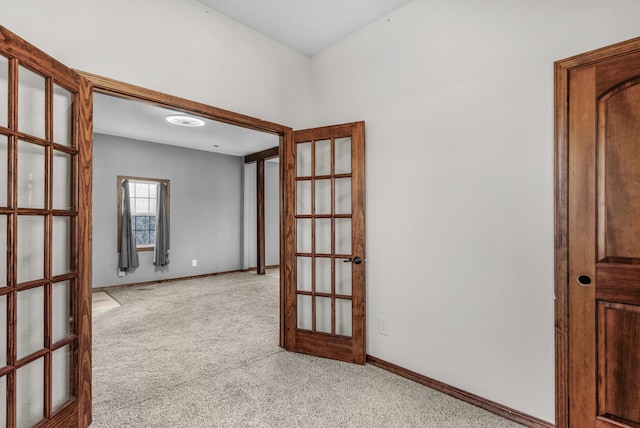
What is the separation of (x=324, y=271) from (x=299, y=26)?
6.96 ft

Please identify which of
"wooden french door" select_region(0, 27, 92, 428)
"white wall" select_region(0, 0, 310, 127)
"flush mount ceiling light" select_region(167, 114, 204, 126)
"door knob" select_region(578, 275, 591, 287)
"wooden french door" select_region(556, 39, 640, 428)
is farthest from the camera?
"flush mount ceiling light" select_region(167, 114, 204, 126)

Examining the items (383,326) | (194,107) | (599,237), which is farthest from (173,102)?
(599,237)

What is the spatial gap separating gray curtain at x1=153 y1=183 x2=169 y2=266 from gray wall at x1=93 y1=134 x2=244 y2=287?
147 millimetres

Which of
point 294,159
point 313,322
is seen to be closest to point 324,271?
point 313,322

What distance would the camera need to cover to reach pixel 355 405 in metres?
2.08

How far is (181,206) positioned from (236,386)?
16.2 feet

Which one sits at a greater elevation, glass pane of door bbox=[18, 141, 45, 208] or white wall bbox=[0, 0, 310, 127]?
white wall bbox=[0, 0, 310, 127]

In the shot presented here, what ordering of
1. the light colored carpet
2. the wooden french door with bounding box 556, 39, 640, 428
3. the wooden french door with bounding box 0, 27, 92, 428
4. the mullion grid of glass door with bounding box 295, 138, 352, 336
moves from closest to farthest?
the wooden french door with bounding box 0, 27, 92, 428 → the wooden french door with bounding box 556, 39, 640, 428 → the light colored carpet → the mullion grid of glass door with bounding box 295, 138, 352, 336

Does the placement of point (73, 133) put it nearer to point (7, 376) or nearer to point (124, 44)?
point (124, 44)

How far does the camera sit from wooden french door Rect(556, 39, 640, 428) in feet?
5.15

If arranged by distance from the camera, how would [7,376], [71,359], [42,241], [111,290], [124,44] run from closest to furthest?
[7,376]
[42,241]
[71,359]
[124,44]
[111,290]

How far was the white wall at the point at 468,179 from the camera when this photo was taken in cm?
182

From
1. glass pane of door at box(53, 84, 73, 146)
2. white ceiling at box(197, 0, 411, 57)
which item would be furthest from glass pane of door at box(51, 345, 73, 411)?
white ceiling at box(197, 0, 411, 57)

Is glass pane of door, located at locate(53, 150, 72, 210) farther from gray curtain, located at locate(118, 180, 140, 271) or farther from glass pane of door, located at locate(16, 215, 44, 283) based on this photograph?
gray curtain, located at locate(118, 180, 140, 271)
